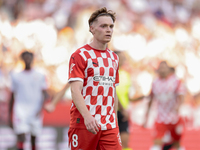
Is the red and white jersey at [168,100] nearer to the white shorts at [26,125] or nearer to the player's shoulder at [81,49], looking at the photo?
the white shorts at [26,125]

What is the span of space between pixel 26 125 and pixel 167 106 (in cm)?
274

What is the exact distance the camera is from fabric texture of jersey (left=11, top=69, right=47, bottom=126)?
6.49 metres

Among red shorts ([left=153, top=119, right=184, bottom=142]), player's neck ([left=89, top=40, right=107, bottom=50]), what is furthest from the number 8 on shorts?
red shorts ([left=153, top=119, right=184, bottom=142])

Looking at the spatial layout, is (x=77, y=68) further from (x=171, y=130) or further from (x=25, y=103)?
(x=171, y=130)

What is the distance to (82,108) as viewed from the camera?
3.04m

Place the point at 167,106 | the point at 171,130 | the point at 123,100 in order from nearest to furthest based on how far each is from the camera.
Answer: the point at 123,100
the point at 167,106
the point at 171,130

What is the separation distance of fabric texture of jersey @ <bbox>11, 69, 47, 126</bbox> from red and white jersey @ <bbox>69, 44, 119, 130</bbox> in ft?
10.8

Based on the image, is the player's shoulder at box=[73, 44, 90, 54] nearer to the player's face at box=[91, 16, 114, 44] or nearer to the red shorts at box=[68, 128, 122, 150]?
the player's face at box=[91, 16, 114, 44]

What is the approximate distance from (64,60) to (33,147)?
14.3m

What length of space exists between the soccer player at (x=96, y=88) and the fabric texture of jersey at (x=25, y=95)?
3294mm

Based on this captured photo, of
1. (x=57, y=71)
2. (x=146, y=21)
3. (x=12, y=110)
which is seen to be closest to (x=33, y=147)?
(x=12, y=110)

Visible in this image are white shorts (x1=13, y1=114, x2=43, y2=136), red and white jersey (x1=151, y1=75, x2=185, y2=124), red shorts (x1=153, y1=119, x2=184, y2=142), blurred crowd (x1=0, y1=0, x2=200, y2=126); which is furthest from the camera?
blurred crowd (x1=0, y1=0, x2=200, y2=126)

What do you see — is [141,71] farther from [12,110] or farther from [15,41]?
[12,110]

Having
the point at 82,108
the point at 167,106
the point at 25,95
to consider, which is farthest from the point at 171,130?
the point at 82,108
